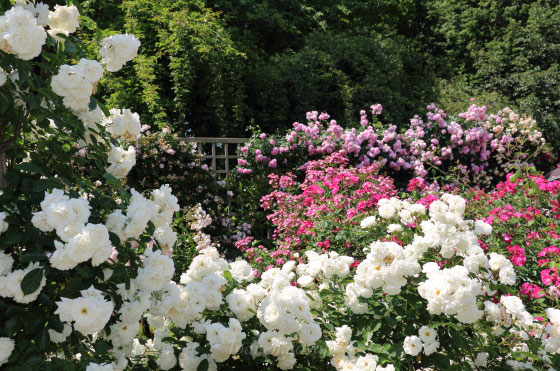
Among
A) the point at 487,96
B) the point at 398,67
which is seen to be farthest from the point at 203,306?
the point at 487,96

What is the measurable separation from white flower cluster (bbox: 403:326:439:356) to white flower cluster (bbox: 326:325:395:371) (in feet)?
0.44

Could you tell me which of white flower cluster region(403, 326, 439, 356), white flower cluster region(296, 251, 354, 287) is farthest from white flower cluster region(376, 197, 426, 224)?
white flower cluster region(403, 326, 439, 356)

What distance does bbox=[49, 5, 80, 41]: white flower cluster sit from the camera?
5.82 ft

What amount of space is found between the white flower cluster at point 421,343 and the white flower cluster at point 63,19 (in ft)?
5.19

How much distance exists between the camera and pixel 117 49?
6.19ft

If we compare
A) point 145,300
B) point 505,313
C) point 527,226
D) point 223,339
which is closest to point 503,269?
point 505,313

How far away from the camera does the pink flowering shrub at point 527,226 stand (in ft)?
10.3

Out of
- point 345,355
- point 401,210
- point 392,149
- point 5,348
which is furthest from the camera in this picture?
point 392,149

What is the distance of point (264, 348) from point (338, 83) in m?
7.40

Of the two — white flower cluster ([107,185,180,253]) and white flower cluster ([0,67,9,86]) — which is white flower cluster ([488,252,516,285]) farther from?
white flower cluster ([0,67,9,86])

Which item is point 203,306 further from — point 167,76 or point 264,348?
point 167,76

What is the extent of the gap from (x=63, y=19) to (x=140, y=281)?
2.92 feet

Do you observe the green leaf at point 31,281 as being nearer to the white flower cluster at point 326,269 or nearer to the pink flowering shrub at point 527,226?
the white flower cluster at point 326,269

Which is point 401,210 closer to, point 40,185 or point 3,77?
point 40,185
